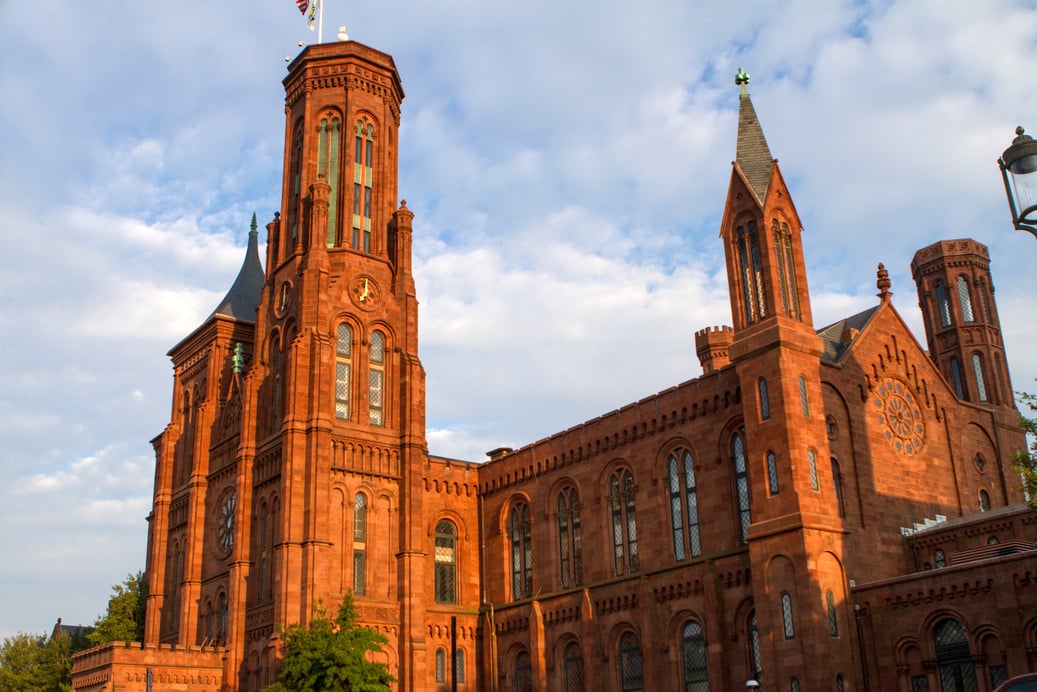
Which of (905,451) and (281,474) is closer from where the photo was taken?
(905,451)

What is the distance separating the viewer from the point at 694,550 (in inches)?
1624

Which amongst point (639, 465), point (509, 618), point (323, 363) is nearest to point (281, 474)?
point (323, 363)

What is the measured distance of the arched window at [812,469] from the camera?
3597cm

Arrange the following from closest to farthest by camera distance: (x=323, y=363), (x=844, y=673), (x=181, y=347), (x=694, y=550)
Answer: (x=844, y=673) < (x=694, y=550) < (x=323, y=363) < (x=181, y=347)

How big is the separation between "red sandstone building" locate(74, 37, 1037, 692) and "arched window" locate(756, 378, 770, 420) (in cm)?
9

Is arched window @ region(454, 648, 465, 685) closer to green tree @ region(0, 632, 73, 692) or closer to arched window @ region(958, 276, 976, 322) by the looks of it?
green tree @ region(0, 632, 73, 692)

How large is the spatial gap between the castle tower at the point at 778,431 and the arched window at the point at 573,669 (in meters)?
10.1

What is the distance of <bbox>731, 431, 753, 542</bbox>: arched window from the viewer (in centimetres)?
3944

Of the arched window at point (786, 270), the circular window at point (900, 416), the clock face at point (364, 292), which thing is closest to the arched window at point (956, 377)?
the circular window at point (900, 416)

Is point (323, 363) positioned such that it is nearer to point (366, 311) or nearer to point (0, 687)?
point (366, 311)

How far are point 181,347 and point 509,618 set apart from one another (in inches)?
970

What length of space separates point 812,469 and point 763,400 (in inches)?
116

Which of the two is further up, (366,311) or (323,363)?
(366,311)

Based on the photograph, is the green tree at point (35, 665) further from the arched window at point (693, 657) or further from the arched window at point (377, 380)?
the arched window at point (693, 657)
